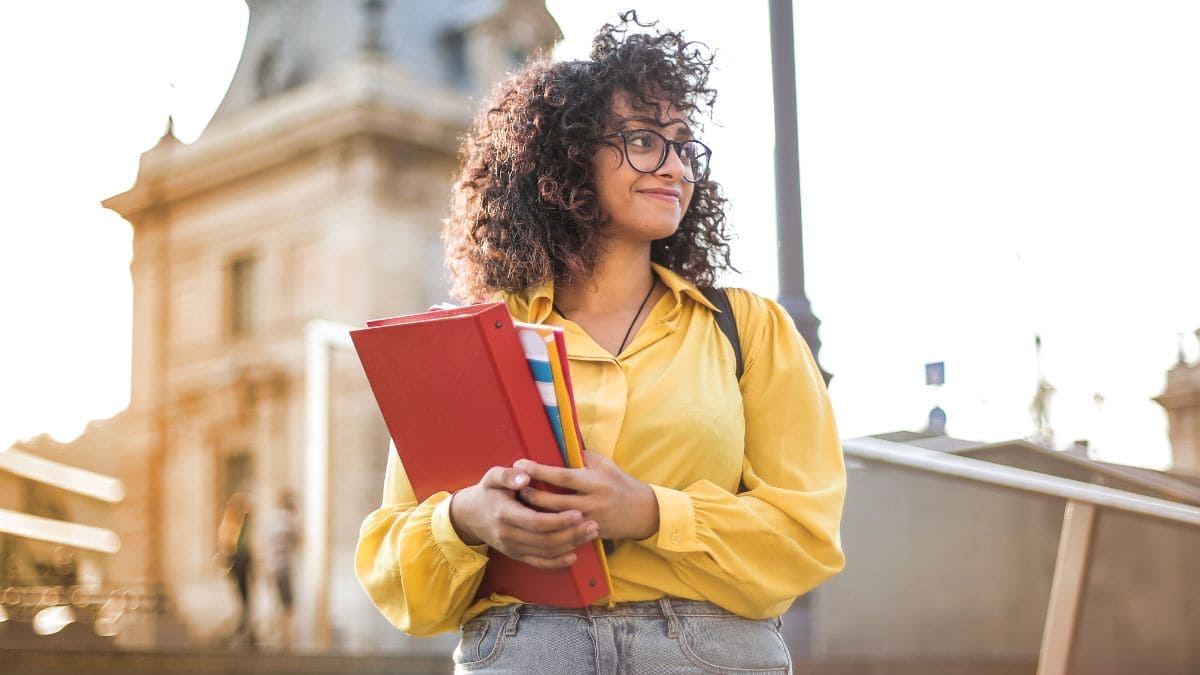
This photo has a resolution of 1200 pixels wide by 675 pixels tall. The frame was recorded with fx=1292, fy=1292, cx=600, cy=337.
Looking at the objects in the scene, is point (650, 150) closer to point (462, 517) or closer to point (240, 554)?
point (462, 517)

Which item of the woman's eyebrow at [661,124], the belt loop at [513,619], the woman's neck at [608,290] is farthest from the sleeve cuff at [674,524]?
the woman's eyebrow at [661,124]

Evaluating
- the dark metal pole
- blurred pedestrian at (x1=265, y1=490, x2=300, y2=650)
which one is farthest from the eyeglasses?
blurred pedestrian at (x1=265, y1=490, x2=300, y2=650)

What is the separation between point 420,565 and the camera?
6.47ft

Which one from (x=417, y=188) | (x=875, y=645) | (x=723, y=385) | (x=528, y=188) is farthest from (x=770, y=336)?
(x=417, y=188)

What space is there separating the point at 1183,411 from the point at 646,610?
137 inches

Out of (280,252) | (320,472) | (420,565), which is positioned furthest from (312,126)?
(420,565)

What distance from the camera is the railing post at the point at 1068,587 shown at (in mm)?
3061

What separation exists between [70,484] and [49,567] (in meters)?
2.05

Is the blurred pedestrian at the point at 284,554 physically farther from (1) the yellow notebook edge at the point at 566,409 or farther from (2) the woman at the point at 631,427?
(1) the yellow notebook edge at the point at 566,409

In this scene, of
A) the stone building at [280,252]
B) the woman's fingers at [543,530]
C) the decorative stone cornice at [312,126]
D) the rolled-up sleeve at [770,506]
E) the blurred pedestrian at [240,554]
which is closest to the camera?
the woman's fingers at [543,530]

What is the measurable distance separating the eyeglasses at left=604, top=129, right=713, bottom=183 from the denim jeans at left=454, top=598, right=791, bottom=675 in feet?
2.39

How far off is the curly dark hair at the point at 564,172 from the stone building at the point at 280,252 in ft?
51.9

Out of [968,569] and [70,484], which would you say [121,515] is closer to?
[70,484]

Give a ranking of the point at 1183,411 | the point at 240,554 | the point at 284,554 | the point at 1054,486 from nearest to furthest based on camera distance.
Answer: the point at 1054,486, the point at 1183,411, the point at 240,554, the point at 284,554
